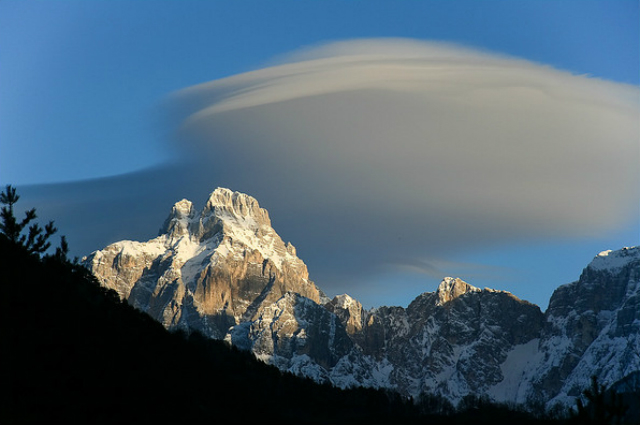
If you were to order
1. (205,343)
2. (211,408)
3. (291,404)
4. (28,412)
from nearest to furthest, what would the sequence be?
(28,412), (211,408), (291,404), (205,343)

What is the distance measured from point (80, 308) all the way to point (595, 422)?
58.4 meters

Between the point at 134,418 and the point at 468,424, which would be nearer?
the point at 134,418

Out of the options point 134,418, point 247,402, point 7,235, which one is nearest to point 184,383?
point 247,402

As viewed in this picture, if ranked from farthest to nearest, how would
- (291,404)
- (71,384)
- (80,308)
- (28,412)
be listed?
1. (291,404)
2. (80,308)
3. (71,384)
4. (28,412)

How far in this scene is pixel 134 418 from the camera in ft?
325

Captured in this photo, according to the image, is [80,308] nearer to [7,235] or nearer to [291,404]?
[7,235]

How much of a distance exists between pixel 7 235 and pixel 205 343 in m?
71.9

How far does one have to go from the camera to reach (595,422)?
9938cm

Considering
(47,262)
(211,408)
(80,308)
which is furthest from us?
(47,262)

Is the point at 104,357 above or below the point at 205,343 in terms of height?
below

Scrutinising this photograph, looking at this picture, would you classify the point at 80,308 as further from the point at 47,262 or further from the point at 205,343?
the point at 205,343

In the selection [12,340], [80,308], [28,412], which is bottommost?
[28,412]

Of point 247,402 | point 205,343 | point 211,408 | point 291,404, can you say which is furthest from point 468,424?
point 211,408

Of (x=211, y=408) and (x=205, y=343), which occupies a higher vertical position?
(x=205, y=343)
